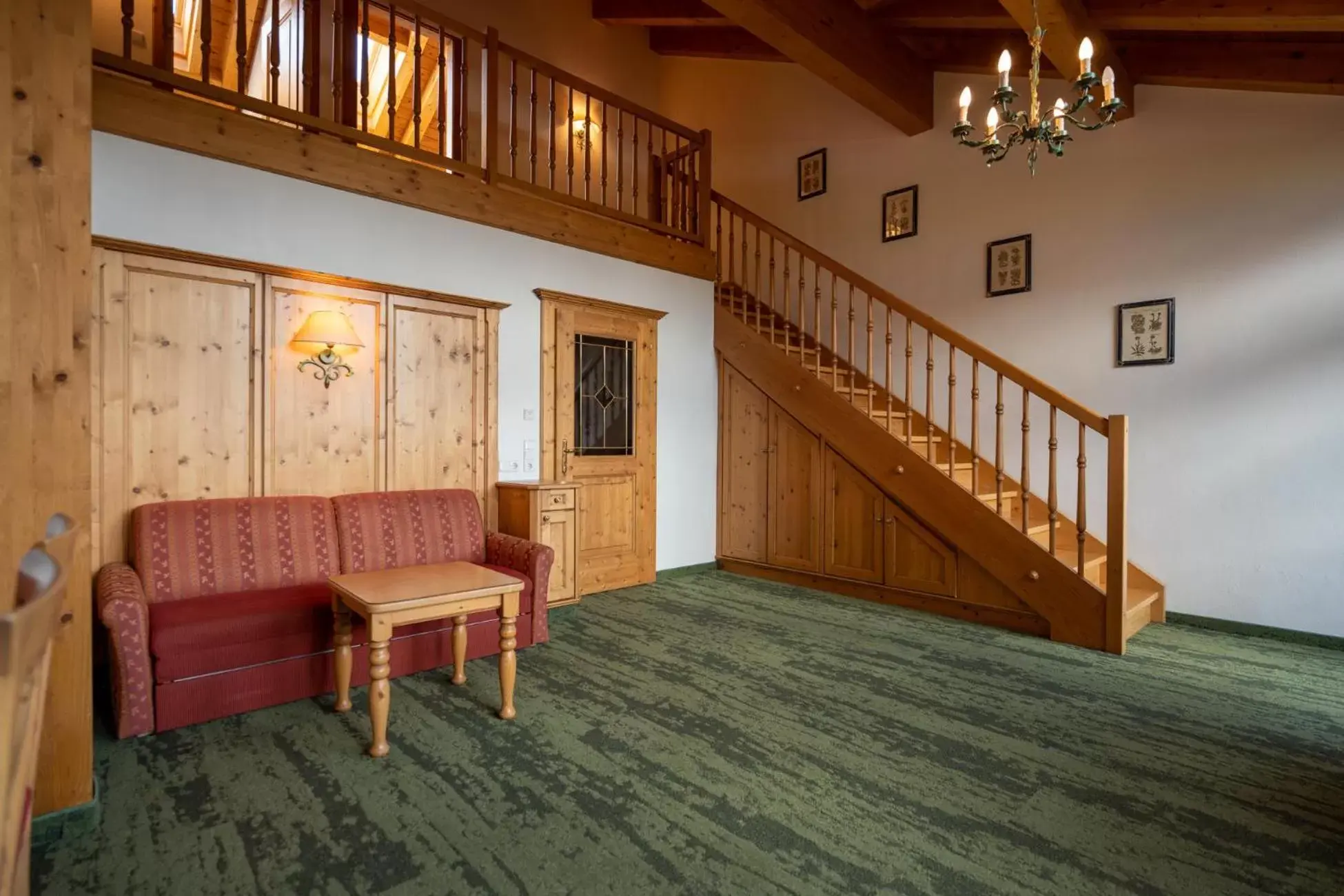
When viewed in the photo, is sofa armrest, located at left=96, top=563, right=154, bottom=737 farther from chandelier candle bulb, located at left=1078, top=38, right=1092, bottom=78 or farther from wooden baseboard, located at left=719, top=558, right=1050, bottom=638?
chandelier candle bulb, located at left=1078, top=38, right=1092, bottom=78

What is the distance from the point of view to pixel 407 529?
4027mm

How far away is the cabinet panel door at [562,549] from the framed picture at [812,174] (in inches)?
173

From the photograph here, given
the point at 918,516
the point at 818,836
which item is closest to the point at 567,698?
the point at 818,836

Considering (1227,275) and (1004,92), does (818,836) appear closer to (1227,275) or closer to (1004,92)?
(1004,92)

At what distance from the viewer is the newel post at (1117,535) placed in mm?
3871

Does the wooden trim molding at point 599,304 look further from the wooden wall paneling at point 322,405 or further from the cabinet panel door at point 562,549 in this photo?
the cabinet panel door at point 562,549

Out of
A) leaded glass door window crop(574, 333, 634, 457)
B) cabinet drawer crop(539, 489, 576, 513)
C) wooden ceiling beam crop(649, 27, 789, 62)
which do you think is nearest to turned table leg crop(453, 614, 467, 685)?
cabinet drawer crop(539, 489, 576, 513)

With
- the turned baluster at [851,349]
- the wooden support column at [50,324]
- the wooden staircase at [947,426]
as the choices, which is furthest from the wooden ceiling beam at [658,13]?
the wooden support column at [50,324]

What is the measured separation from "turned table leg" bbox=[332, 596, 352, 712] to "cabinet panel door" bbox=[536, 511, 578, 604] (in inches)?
64.4

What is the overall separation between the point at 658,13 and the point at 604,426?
4.83m

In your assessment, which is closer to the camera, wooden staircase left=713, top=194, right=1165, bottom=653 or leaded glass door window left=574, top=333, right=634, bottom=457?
wooden staircase left=713, top=194, right=1165, bottom=653

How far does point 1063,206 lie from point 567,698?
5.02 meters

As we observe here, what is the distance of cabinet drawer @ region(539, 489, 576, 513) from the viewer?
4.55 metres

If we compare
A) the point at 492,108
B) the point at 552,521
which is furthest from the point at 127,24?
the point at 552,521
